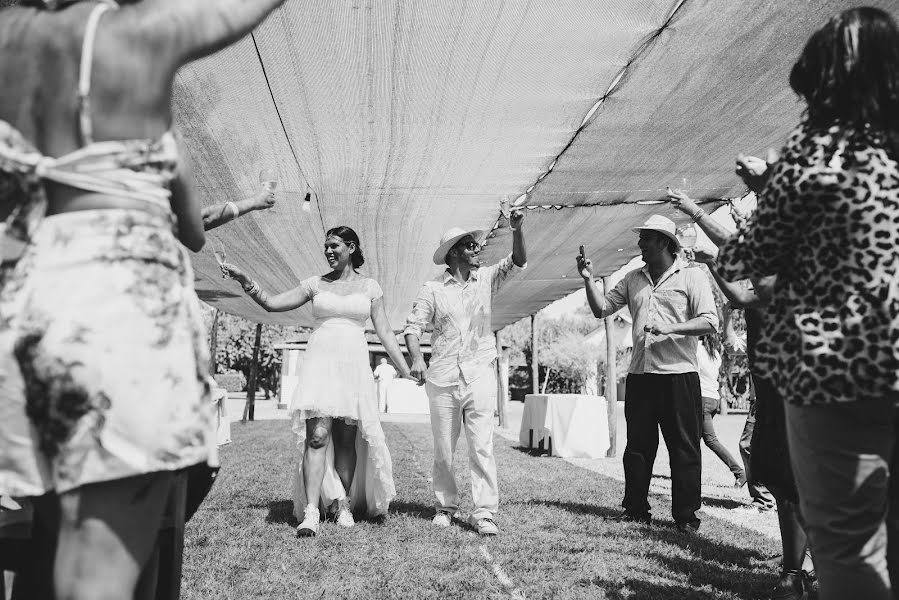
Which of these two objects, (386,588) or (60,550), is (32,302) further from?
(386,588)

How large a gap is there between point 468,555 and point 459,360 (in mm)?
1321

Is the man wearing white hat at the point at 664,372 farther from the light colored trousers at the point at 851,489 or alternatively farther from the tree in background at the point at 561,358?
the tree in background at the point at 561,358

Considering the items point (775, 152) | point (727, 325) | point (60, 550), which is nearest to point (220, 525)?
point (60, 550)

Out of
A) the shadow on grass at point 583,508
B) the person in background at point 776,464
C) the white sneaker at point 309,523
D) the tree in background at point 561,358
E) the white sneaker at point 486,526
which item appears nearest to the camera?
the person in background at point 776,464

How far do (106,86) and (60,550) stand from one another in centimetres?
80

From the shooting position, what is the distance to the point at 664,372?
16.4 ft

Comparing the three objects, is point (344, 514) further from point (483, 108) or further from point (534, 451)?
point (534, 451)

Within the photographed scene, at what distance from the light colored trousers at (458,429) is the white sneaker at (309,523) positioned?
0.82 metres

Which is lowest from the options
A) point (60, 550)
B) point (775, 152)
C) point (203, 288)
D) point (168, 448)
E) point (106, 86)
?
point (60, 550)

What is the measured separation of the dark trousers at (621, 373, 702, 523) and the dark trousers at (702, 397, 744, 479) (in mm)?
1785

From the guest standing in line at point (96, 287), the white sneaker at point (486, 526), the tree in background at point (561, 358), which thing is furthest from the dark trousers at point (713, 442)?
the tree in background at point (561, 358)

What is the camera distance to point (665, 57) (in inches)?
164

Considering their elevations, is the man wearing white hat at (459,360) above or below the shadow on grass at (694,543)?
above

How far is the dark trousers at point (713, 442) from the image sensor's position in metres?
6.87
